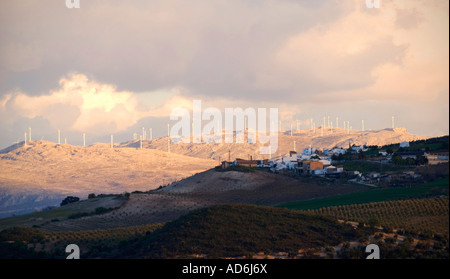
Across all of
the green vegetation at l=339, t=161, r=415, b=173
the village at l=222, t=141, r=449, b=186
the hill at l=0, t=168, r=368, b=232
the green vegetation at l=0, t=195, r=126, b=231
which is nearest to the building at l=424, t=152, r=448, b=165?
the village at l=222, t=141, r=449, b=186

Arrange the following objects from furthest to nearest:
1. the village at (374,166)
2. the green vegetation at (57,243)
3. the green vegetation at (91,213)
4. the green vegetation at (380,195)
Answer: the green vegetation at (91,213) → the village at (374,166) → the green vegetation at (380,195) → the green vegetation at (57,243)

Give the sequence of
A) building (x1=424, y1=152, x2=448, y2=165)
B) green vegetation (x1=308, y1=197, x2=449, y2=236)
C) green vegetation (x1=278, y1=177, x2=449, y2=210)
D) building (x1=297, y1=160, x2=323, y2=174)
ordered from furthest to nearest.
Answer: building (x1=297, y1=160, x2=323, y2=174) → building (x1=424, y1=152, x2=448, y2=165) → green vegetation (x1=278, y1=177, x2=449, y2=210) → green vegetation (x1=308, y1=197, x2=449, y2=236)

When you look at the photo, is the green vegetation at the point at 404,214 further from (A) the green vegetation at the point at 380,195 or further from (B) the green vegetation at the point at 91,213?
(B) the green vegetation at the point at 91,213

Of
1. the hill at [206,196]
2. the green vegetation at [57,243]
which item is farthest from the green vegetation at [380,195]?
the green vegetation at [57,243]

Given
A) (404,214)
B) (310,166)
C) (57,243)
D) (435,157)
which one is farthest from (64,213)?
(404,214)

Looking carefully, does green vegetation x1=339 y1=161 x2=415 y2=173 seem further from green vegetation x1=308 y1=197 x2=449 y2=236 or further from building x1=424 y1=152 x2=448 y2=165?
green vegetation x1=308 y1=197 x2=449 y2=236

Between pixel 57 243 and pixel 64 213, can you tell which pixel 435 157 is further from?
pixel 64 213
